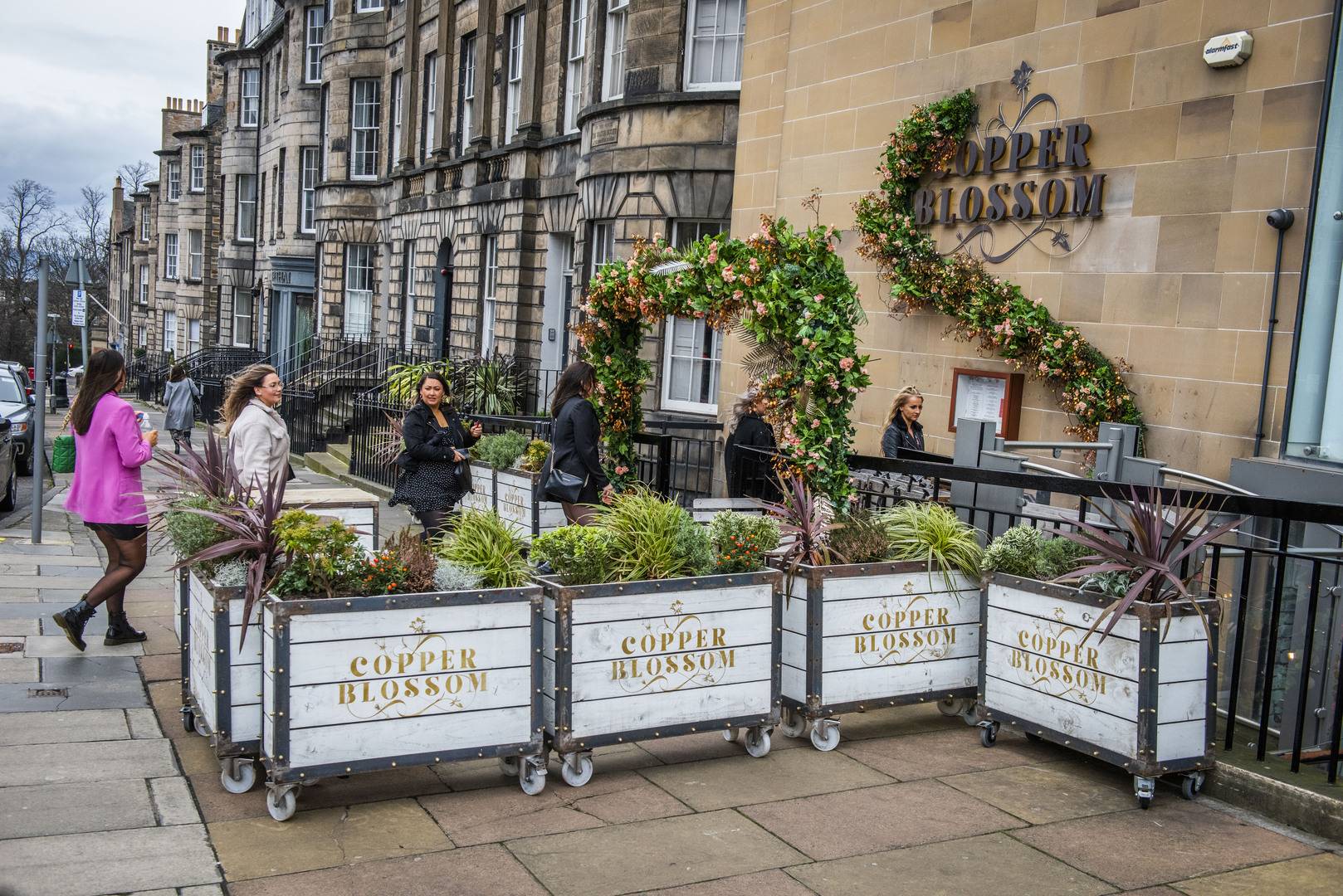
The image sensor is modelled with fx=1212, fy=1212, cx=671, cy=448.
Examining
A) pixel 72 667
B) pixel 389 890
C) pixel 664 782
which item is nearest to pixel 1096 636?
pixel 664 782

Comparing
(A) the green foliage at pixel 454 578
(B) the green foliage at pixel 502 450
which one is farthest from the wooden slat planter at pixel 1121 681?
(B) the green foliage at pixel 502 450

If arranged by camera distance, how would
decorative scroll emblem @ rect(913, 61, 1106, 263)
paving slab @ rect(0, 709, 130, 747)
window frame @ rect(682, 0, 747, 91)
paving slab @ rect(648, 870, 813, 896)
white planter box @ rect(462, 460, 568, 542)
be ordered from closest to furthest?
paving slab @ rect(648, 870, 813, 896) < paving slab @ rect(0, 709, 130, 747) < decorative scroll emblem @ rect(913, 61, 1106, 263) < white planter box @ rect(462, 460, 568, 542) < window frame @ rect(682, 0, 747, 91)

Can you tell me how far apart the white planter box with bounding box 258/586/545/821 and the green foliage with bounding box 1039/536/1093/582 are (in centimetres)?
247

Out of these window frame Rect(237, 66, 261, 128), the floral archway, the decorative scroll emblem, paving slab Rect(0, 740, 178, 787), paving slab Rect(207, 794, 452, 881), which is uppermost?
window frame Rect(237, 66, 261, 128)

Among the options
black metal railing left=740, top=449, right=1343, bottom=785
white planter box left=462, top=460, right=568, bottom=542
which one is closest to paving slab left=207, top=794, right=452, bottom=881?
black metal railing left=740, top=449, right=1343, bottom=785

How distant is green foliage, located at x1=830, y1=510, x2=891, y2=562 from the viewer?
6.23 meters

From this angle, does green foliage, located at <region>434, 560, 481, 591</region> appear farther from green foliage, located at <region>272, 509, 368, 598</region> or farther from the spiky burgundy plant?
the spiky burgundy plant

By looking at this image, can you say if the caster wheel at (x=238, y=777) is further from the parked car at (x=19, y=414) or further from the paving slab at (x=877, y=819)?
the parked car at (x=19, y=414)

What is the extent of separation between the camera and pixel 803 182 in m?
12.5

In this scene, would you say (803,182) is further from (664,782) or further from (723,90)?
(664,782)

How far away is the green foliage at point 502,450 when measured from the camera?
436 inches

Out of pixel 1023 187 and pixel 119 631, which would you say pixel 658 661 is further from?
pixel 1023 187

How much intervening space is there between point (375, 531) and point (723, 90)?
923 centimetres

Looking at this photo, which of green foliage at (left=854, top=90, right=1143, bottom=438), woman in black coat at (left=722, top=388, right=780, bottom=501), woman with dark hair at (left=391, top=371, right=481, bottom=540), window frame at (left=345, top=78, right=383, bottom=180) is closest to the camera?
woman in black coat at (left=722, top=388, right=780, bottom=501)
